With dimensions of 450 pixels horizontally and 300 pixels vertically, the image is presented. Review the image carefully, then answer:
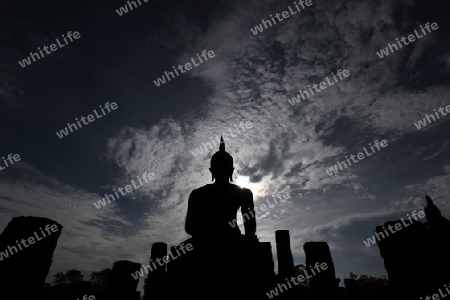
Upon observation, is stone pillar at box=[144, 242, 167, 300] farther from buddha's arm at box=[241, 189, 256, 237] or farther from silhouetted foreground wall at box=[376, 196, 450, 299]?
silhouetted foreground wall at box=[376, 196, 450, 299]

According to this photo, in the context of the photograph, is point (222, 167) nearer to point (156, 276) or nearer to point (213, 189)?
point (213, 189)

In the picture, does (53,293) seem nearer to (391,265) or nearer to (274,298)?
(274,298)

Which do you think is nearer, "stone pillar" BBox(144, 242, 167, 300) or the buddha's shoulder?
"stone pillar" BBox(144, 242, 167, 300)

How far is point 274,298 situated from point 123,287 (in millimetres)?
3935

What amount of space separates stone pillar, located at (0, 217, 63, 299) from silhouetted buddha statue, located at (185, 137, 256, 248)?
14.5 feet

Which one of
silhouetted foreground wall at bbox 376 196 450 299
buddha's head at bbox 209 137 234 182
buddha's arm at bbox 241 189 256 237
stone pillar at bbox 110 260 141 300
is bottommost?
silhouetted foreground wall at bbox 376 196 450 299

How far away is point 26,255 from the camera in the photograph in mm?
3330

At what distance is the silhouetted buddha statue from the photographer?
7763mm

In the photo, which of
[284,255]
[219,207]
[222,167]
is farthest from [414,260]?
[222,167]

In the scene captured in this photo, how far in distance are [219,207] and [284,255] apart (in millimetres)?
2852

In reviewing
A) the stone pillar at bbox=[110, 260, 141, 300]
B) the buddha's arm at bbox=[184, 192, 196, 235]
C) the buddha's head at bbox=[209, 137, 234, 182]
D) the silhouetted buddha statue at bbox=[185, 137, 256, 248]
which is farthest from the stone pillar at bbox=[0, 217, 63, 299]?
the buddha's head at bbox=[209, 137, 234, 182]

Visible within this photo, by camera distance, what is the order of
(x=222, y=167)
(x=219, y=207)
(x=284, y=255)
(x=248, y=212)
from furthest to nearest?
(x=222, y=167) < (x=248, y=212) < (x=219, y=207) < (x=284, y=255)

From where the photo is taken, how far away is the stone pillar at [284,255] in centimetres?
584

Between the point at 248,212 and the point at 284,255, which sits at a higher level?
the point at 248,212
